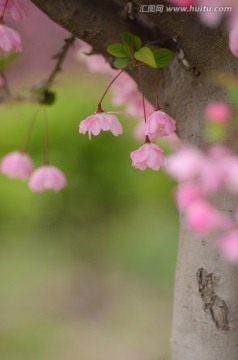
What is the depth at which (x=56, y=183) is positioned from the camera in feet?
5.06

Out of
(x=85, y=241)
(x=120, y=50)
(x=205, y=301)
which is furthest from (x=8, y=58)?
(x=85, y=241)

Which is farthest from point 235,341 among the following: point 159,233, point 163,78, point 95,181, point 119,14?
point 95,181

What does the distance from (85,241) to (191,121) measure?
7.44 ft

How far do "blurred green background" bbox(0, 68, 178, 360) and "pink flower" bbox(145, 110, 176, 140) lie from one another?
1.77m

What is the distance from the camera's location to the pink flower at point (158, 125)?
104 cm

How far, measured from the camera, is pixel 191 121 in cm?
120

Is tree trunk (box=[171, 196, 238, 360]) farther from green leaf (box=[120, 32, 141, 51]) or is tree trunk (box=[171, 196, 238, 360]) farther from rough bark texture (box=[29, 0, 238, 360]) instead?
green leaf (box=[120, 32, 141, 51])

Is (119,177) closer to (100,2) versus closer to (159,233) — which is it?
(159,233)

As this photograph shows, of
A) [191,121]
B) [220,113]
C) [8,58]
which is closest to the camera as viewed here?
[220,113]

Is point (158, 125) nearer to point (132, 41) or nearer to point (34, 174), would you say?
point (132, 41)

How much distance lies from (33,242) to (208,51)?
7.72ft

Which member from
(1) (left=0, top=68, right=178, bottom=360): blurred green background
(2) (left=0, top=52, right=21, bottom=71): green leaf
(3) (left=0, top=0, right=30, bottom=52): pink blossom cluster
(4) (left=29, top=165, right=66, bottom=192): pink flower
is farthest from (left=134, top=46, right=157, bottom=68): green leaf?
(1) (left=0, top=68, right=178, bottom=360): blurred green background

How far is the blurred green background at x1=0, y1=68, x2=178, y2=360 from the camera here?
2859 millimetres

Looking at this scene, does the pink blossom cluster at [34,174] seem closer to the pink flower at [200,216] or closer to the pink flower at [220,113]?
the pink flower at [220,113]
